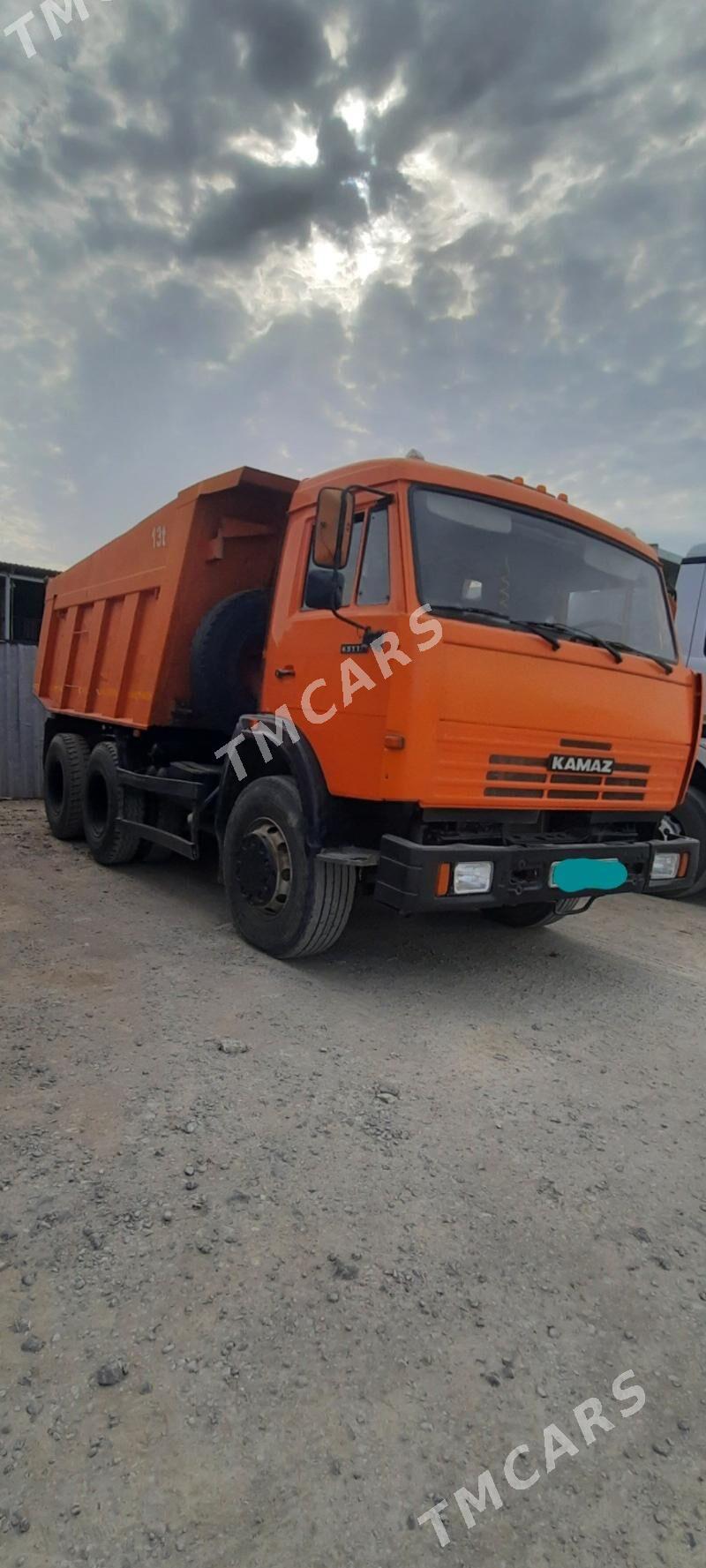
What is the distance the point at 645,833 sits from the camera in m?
4.59

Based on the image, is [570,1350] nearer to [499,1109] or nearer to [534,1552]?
[534,1552]

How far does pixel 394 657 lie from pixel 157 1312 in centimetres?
250

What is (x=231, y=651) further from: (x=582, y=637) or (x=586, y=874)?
(x=586, y=874)

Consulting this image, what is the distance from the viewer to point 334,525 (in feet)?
12.0

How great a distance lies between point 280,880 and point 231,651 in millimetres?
1866

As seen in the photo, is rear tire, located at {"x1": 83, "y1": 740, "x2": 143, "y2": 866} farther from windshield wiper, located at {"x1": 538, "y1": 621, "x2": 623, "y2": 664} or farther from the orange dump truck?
windshield wiper, located at {"x1": 538, "y1": 621, "x2": 623, "y2": 664}

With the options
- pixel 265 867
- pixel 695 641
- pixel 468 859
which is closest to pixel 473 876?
pixel 468 859

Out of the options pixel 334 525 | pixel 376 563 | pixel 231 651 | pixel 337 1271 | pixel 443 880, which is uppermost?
pixel 334 525

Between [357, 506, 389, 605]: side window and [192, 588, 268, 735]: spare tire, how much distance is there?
→ 1593mm

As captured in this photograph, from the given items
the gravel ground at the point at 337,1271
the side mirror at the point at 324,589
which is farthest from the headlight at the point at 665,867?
the side mirror at the point at 324,589

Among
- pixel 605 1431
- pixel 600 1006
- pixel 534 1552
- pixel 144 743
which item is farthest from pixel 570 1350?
pixel 144 743

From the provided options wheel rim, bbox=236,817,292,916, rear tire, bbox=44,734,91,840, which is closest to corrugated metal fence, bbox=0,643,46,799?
rear tire, bbox=44,734,91,840

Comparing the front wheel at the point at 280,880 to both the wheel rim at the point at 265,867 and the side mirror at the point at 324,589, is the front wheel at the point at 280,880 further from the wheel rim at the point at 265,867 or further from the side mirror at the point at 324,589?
the side mirror at the point at 324,589

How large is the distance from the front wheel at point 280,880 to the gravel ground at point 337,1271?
30cm
